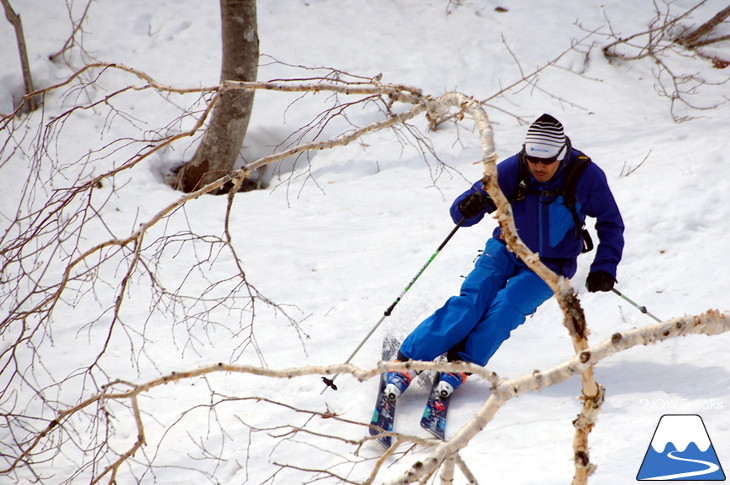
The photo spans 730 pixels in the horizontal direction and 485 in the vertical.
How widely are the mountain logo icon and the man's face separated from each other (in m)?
1.39

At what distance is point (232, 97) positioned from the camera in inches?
256

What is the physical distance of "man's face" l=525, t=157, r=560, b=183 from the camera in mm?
3558

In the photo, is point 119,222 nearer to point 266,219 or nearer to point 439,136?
point 266,219

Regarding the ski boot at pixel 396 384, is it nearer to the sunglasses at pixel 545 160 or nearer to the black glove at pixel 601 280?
the black glove at pixel 601 280

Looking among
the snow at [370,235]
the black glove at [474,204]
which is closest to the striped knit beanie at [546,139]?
the black glove at [474,204]

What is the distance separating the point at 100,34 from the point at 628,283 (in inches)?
307

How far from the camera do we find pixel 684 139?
21.2 ft

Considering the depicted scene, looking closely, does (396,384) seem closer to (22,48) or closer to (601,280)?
(601,280)

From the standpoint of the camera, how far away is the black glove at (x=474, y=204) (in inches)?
148

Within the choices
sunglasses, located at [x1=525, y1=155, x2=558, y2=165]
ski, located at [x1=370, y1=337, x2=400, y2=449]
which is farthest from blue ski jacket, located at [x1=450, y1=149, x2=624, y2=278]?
ski, located at [x1=370, y1=337, x2=400, y2=449]

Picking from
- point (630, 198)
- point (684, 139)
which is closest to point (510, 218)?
point (630, 198)

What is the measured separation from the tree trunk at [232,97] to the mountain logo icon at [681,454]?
4.66 m

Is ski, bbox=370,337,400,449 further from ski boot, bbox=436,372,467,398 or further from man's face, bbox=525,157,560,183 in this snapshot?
man's face, bbox=525,157,560,183

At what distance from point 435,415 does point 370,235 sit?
2783mm
